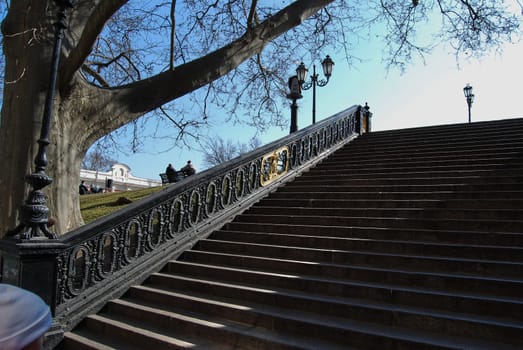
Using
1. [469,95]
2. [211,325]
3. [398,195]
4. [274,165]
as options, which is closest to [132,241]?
[211,325]

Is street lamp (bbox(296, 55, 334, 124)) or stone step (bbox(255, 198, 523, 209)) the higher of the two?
street lamp (bbox(296, 55, 334, 124))

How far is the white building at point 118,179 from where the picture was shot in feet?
151

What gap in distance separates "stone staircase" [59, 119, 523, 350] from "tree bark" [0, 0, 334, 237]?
229 centimetres

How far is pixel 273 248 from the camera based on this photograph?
17.7ft

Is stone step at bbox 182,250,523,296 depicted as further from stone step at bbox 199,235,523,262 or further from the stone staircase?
stone step at bbox 199,235,523,262

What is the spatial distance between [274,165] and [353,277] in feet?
13.8

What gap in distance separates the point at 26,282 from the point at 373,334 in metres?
3.52

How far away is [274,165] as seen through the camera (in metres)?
8.30

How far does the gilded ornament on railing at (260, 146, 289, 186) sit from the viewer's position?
804 centimetres

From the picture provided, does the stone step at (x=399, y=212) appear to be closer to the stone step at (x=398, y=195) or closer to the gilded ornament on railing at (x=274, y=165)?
the stone step at (x=398, y=195)

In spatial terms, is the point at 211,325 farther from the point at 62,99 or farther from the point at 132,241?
the point at 62,99

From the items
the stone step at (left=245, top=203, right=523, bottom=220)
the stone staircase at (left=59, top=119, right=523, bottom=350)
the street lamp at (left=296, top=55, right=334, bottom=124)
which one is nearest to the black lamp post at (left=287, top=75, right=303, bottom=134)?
the street lamp at (left=296, top=55, right=334, bottom=124)

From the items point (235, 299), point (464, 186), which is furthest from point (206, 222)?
point (464, 186)

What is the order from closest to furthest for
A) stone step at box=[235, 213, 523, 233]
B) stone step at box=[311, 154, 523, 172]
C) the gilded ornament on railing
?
stone step at box=[235, 213, 523, 233], stone step at box=[311, 154, 523, 172], the gilded ornament on railing
